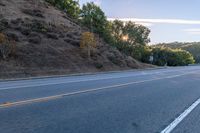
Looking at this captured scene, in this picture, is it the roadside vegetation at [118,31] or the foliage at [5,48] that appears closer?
the foliage at [5,48]

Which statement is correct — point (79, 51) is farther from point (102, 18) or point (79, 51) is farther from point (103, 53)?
point (102, 18)

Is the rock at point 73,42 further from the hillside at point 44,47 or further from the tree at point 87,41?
the tree at point 87,41

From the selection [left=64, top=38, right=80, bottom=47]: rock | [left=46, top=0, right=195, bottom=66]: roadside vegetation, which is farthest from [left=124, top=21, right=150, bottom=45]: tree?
[left=64, top=38, right=80, bottom=47]: rock

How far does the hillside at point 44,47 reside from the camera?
108 ft

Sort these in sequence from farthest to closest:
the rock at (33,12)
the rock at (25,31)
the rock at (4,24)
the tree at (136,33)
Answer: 1. the tree at (136,33)
2. the rock at (33,12)
3. the rock at (25,31)
4. the rock at (4,24)

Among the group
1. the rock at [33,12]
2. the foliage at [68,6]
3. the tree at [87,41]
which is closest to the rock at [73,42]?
the tree at [87,41]

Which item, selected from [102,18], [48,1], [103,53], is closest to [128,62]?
[103,53]

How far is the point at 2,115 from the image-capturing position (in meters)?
8.26

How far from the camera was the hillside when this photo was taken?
33.0 m

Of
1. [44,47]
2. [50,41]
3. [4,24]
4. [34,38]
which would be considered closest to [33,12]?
[4,24]

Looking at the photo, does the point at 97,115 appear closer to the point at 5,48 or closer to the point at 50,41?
the point at 5,48

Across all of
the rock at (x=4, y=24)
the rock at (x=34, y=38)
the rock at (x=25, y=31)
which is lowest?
the rock at (x=34, y=38)

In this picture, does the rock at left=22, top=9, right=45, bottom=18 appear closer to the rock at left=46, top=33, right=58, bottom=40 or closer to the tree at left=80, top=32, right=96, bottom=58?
the rock at left=46, top=33, right=58, bottom=40

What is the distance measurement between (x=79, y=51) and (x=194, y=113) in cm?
3463
